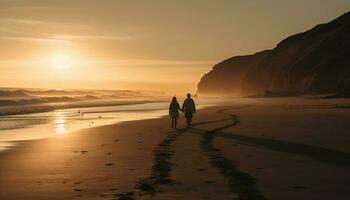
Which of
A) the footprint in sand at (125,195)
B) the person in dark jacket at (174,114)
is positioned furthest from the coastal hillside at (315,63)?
the footprint in sand at (125,195)

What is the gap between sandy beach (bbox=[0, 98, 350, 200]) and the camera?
871 cm

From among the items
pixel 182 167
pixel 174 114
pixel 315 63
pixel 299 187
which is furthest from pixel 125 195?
pixel 315 63

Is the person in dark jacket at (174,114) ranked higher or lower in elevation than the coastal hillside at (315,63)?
lower

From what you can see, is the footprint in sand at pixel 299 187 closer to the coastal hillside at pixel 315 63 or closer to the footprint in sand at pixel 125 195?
the footprint in sand at pixel 125 195

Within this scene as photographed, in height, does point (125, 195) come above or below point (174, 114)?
below

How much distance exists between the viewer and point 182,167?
1147cm

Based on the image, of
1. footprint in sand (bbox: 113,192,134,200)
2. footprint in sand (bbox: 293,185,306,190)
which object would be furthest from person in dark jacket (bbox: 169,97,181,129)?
footprint in sand (bbox: 113,192,134,200)

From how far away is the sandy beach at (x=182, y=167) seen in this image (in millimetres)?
8711

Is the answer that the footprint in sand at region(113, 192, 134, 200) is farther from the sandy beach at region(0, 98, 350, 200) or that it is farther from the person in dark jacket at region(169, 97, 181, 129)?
the person in dark jacket at region(169, 97, 181, 129)

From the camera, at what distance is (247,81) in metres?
137

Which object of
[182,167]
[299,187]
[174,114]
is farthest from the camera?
[174,114]

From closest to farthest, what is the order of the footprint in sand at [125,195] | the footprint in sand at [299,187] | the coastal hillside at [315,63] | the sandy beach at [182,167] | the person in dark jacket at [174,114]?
the footprint in sand at [125,195]
the sandy beach at [182,167]
the footprint in sand at [299,187]
the person in dark jacket at [174,114]
the coastal hillside at [315,63]

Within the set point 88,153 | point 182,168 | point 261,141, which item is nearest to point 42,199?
point 182,168

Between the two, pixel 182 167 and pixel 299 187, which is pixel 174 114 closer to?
pixel 182 167
